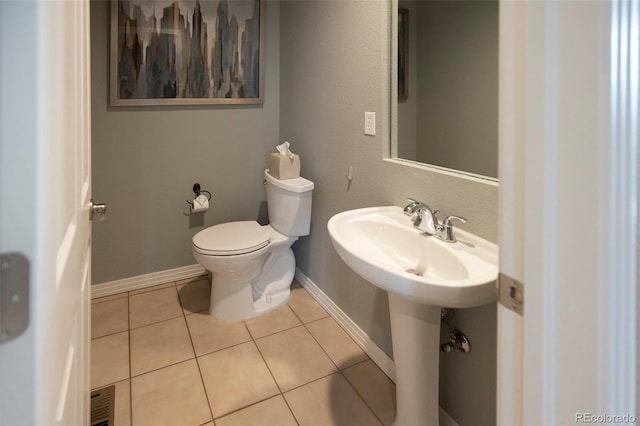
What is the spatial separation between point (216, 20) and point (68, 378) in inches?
92.0

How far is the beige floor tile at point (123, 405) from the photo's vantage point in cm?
143

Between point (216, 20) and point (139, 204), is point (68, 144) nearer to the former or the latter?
point (139, 204)

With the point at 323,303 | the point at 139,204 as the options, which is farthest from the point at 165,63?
the point at 323,303

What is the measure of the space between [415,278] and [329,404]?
89 cm

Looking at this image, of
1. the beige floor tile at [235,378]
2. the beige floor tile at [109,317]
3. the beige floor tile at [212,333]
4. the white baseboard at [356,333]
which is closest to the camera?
the beige floor tile at [235,378]

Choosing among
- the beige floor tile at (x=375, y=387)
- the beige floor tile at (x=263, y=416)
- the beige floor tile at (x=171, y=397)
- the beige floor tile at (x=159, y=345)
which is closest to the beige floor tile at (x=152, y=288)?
the beige floor tile at (x=159, y=345)

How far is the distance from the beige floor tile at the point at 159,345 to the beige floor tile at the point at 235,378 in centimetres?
14

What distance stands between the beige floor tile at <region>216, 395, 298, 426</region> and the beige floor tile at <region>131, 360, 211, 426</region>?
0.10 metres

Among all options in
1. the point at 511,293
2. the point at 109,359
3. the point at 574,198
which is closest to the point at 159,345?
the point at 109,359

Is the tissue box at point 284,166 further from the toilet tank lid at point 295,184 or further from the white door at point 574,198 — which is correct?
the white door at point 574,198

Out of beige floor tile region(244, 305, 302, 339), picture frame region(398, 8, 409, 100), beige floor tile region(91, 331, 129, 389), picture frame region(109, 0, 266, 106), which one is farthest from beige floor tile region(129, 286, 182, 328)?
picture frame region(398, 8, 409, 100)

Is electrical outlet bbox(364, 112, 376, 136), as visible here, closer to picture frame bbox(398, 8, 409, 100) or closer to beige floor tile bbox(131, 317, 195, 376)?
picture frame bbox(398, 8, 409, 100)

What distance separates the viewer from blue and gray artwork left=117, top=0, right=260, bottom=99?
2211mm

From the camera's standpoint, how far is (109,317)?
2152 mm
